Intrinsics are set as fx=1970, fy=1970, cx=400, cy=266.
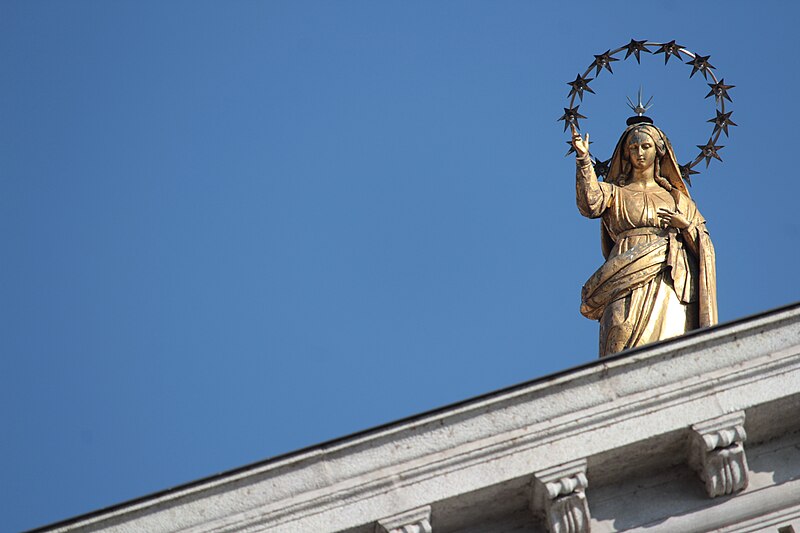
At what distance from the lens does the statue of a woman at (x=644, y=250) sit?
19297mm

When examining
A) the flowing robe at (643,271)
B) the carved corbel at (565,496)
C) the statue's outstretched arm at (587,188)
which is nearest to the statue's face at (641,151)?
the flowing robe at (643,271)

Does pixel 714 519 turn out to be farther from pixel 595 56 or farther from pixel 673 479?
pixel 595 56

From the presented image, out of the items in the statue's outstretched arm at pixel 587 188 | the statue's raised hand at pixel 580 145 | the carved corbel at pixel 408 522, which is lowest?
the carved corbel at pixel 408 522

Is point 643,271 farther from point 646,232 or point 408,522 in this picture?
point 408,522

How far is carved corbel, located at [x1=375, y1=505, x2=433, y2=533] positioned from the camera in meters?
15.6

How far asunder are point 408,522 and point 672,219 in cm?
579

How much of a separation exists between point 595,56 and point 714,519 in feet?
25.4

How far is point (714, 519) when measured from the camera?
15.6m

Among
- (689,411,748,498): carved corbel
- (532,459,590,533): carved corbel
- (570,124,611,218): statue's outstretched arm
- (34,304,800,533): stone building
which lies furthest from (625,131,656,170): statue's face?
(532,459,590,533): carved corbel

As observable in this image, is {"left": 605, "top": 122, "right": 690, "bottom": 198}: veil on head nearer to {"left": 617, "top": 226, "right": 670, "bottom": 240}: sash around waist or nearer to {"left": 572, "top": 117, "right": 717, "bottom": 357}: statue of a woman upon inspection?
{"left": 572, "top": 117, "right": 717, "bottom": 357}: statue of a woman

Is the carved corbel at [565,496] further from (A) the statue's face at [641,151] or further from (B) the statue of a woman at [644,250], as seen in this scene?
(A) the statue's face at [641,151]

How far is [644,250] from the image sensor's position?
1970 cm

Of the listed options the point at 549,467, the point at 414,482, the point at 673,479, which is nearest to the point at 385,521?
the point at 414,482

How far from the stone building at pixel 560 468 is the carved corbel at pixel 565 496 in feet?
0.04
